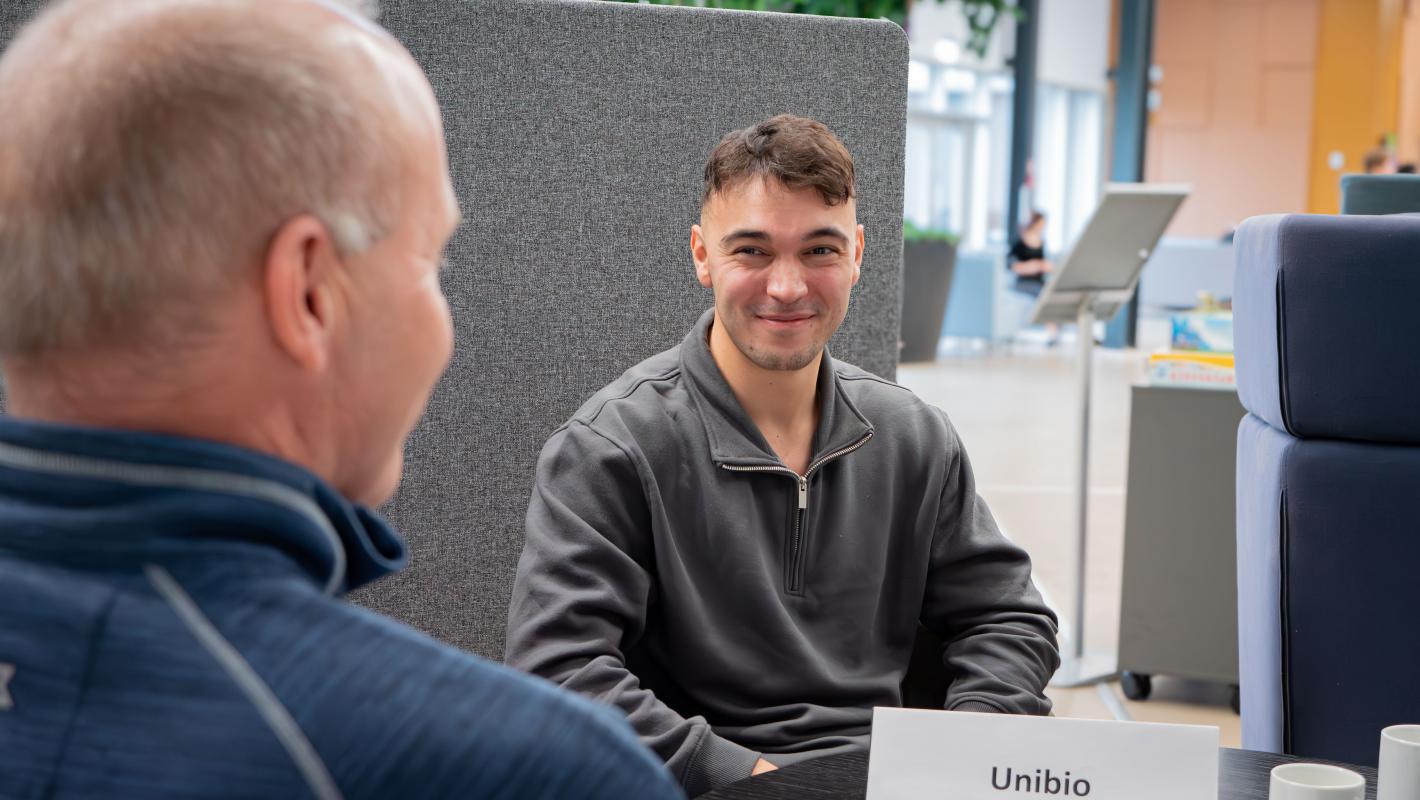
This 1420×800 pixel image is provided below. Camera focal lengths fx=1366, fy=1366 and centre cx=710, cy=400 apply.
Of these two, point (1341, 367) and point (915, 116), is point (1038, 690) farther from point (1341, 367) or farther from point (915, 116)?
point (915, 116)

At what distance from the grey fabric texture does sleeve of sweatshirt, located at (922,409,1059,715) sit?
564mm

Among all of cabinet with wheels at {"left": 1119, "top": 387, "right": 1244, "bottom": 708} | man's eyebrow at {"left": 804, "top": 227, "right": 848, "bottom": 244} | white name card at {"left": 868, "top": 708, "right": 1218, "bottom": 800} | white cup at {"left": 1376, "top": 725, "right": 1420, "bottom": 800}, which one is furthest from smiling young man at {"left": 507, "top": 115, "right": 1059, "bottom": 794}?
cabinet with wheels at {"left": 1119, "top": 387, "right": 1244, "bottom": 708}

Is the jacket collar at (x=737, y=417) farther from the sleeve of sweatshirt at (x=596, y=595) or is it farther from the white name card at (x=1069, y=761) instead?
the white name card at (x=1069, y=761)

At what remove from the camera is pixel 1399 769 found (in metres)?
1.01

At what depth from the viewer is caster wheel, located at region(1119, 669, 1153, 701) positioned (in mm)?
3379

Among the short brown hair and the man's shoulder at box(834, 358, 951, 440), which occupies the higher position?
the short brown hair

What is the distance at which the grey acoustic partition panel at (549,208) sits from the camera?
6.49ft

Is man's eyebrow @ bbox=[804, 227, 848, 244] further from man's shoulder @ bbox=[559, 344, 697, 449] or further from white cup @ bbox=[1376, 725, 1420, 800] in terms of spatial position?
white cup @ bbox=[1376, 725, 1420, 800]

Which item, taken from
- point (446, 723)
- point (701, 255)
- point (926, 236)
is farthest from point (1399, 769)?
point (926, 236)

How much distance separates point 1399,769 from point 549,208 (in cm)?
137

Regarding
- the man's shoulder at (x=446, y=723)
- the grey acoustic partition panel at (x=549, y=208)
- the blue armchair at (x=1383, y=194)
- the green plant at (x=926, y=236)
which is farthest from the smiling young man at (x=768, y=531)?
the green plant at (x=926, y=236)

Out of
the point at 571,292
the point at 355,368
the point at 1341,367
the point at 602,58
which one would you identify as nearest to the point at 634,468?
the point at 571,292

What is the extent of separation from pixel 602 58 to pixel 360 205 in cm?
158

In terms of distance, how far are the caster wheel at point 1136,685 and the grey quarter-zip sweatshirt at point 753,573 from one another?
1.81 meters
